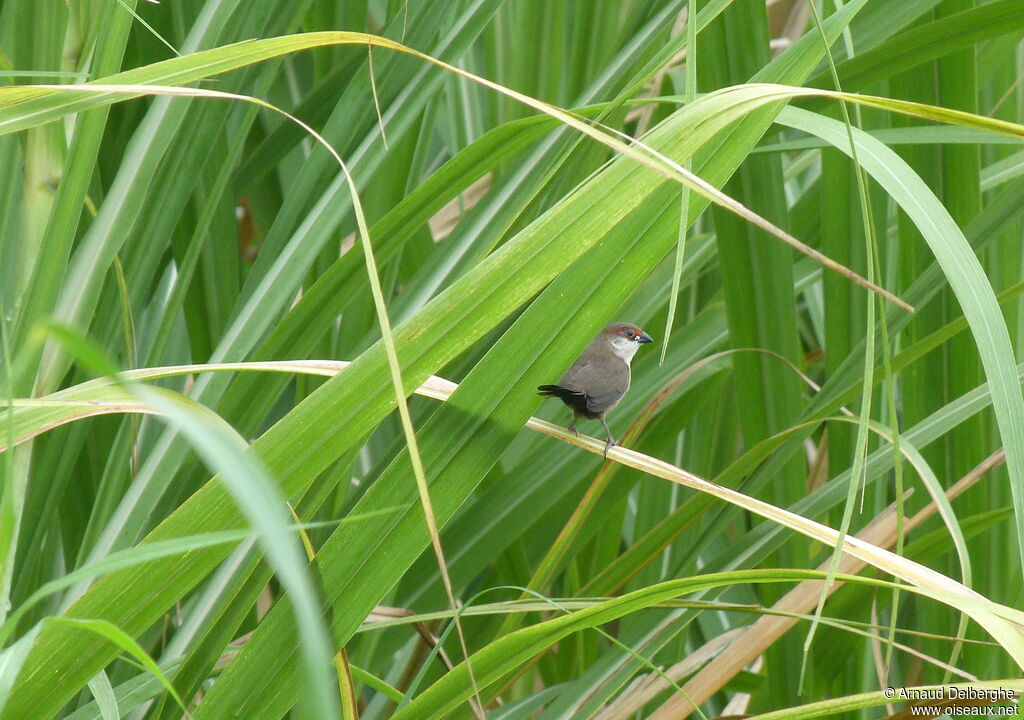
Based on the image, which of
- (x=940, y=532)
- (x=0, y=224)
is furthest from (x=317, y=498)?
(x=940, y=532)

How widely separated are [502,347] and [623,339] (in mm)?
1770

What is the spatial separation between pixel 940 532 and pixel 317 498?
0.98 m

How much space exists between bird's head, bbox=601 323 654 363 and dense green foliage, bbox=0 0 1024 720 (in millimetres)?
456

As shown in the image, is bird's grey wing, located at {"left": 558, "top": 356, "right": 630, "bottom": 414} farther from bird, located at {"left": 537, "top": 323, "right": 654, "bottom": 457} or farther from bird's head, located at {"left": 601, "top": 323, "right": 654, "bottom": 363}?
bird's head, located at {"left": 601, "top": 323, "right": 654, "bottom": 363}

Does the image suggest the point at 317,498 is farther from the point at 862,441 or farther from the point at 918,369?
the point at 918,369

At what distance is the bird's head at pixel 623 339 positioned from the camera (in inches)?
103

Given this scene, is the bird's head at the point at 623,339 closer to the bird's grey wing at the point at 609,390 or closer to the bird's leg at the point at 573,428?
the bird's leg at the point at 573,428

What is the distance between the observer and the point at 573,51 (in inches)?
76.1

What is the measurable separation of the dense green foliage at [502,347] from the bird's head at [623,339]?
46 cm

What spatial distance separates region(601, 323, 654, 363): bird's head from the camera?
263 centimetres

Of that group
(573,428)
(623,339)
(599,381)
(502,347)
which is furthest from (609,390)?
(502,347)

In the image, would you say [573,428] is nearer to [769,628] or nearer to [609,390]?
[609,390]

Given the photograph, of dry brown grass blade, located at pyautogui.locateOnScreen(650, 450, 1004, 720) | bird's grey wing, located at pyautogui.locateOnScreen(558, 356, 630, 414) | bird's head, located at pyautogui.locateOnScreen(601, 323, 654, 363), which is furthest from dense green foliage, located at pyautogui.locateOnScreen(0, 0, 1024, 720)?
bird's head, located at pyautogui.locateOnScreen(601, 323, 654, 363)

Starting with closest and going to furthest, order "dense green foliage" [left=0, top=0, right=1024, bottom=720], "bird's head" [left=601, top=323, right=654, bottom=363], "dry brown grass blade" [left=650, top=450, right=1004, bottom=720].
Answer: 1. "dense green foliage" [left=0, top=0, right=1024, bottom=720]
2. "dry brown grass blade" [left=650, top=450, right=1004, bottom=720]
3. "bird's head" [left=601, top=323, right=654, bottom=363]
